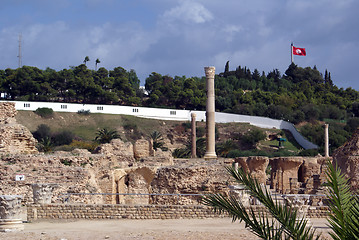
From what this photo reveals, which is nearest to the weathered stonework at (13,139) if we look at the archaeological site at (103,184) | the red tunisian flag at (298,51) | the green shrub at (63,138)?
the archaeological site at (103,184)

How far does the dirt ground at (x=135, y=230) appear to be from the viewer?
16359mm

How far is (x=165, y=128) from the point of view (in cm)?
7825

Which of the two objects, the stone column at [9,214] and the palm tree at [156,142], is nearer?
the stone column at [9,214]

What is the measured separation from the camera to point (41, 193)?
20031mm

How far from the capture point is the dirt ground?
53.7 ft

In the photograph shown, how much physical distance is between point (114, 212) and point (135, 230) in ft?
7.92

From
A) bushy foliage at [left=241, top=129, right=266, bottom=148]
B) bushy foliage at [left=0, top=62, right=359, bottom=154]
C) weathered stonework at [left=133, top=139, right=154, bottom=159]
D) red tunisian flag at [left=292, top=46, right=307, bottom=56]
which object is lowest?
weathered stonework at [left=133, top=139, right=154, bottom=159]

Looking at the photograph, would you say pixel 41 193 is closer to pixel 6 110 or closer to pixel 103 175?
pixel 103 175

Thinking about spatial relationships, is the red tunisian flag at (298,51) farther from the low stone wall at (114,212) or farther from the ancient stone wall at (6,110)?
the low stone wall at (114,212)

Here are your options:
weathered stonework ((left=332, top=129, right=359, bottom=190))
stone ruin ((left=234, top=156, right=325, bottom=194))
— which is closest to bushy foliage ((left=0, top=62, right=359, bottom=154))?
stone ruin ((left=234, top=156, right=325, bottom=194))

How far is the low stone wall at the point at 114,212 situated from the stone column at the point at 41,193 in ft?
0.87

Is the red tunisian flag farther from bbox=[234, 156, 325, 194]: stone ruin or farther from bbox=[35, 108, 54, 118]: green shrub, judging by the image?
bbox=[234, 156, 325, 194]: stone ruin

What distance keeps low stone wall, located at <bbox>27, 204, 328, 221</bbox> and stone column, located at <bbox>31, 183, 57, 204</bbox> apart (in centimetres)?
26

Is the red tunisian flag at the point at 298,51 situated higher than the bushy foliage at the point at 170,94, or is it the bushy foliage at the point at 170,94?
the red tunisian flag at the point at 298,51
